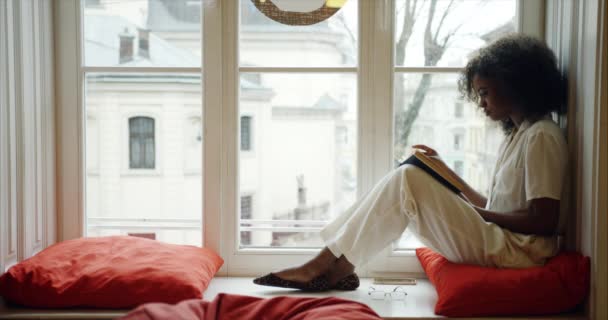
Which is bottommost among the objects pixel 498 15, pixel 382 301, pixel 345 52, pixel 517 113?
pixel 382 301

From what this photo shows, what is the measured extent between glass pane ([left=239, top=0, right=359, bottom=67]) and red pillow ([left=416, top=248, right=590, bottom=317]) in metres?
1.08

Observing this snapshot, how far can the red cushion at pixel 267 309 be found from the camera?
172 centimetres

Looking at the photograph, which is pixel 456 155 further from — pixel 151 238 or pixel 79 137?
pixel 79 137

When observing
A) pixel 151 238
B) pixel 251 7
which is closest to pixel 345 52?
pixel 251 7

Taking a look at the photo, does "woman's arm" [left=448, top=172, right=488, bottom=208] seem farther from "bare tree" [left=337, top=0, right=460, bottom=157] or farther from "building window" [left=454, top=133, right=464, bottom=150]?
"bare tree" [left=337, top=0, right=460, bottom=157]

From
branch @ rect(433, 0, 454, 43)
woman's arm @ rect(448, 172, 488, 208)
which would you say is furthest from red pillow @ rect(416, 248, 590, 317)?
branch @ rect(433, 0, 454, 43)

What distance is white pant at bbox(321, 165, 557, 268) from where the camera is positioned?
2.07 metres

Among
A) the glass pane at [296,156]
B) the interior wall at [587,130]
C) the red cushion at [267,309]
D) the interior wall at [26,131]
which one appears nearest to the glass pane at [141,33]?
the interior wall at [26,131]

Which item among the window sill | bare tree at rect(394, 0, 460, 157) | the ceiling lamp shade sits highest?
the ceiling lamp shade

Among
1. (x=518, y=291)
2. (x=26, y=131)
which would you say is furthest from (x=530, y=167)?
(x=26, y=131)

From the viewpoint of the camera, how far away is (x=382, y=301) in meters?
2.19

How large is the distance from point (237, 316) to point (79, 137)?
4.19ft

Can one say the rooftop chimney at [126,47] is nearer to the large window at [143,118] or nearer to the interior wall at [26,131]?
the large window at [143,118]

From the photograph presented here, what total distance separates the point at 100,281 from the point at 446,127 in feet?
5.11
